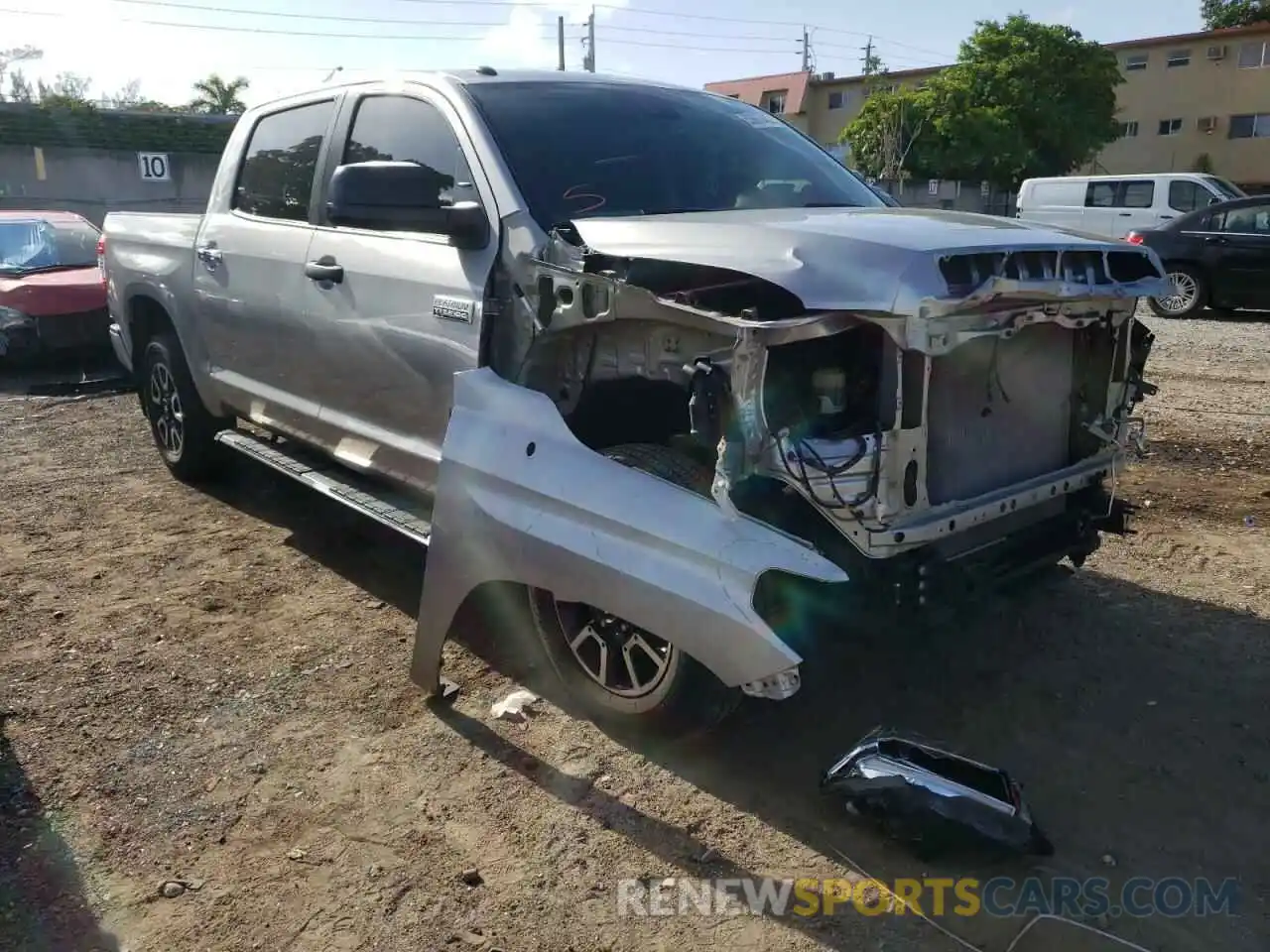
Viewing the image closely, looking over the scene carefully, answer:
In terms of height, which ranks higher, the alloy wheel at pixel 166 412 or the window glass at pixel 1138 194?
the window glass at pixel 1138 194

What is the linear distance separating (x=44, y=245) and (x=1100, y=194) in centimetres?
1774

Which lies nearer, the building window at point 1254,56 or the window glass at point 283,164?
the window glass at point 283,164

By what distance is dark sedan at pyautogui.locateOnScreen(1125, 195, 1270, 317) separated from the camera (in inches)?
511

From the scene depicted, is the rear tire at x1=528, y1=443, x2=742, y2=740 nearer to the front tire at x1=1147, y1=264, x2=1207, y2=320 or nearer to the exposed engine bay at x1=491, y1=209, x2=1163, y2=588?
the exposed engine bay at x1=491, y1=209, x2=1163, y2=588

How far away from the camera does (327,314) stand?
13.9 feet

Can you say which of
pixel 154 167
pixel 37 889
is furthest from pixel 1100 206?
pixel 37 889

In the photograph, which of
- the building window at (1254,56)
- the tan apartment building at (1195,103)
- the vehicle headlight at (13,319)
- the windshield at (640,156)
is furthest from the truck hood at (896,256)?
the building window at (1254,56)

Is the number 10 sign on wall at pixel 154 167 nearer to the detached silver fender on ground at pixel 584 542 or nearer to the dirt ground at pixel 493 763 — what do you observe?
the dirt ground at pixel 493 763

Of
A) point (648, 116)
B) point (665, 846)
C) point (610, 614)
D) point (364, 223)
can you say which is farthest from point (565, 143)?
point (665, 846)

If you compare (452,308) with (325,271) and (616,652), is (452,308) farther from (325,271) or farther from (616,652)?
(616,652)

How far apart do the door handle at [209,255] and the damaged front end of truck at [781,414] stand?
7.73 ft

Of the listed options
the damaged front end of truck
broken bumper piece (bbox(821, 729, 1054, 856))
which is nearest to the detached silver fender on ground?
the damaged front end of truck

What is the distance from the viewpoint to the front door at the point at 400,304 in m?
3.59

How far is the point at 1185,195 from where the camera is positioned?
757 inches
